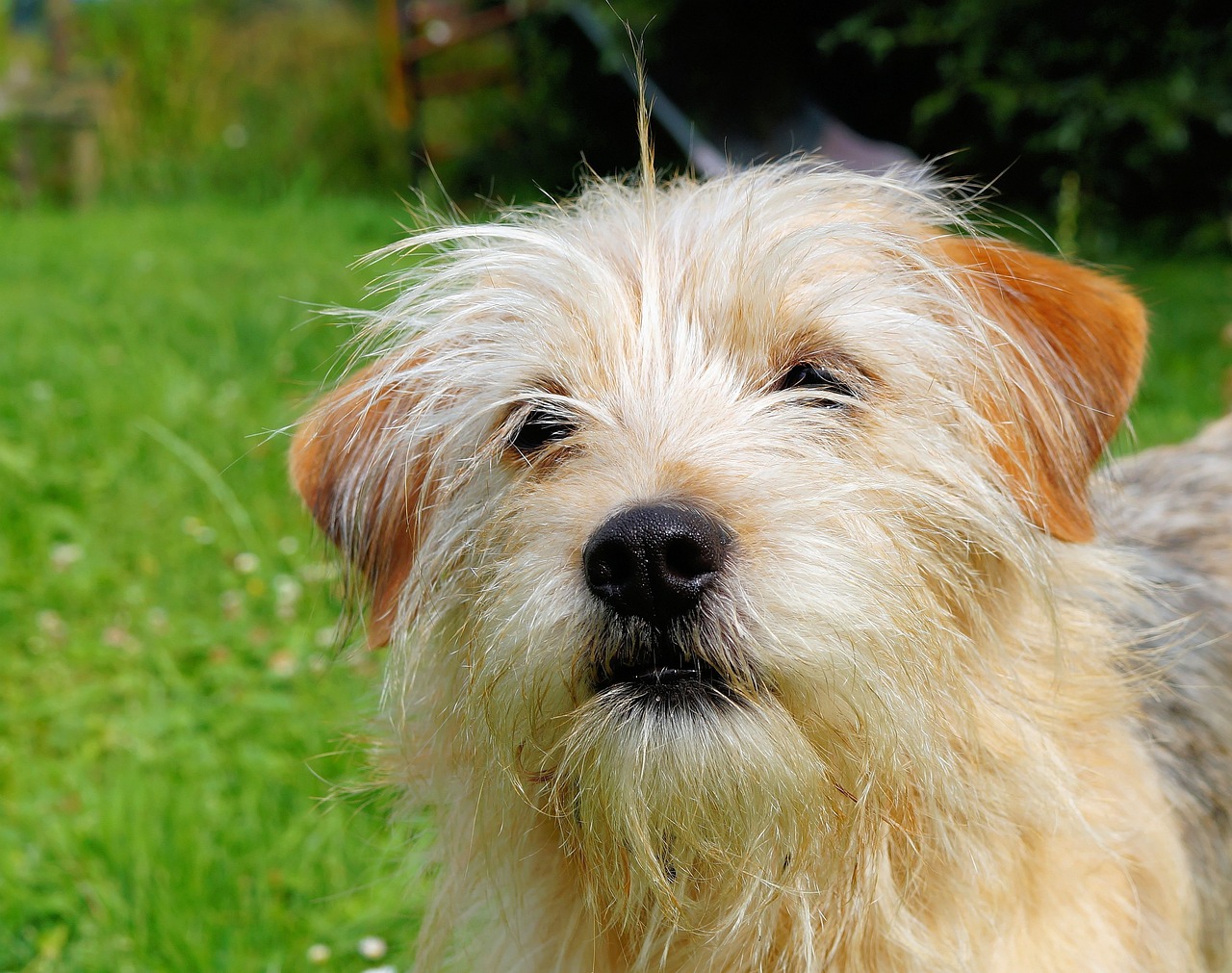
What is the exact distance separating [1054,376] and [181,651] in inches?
115

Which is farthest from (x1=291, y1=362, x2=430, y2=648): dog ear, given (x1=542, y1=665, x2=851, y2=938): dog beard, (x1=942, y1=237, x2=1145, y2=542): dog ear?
(x1=942, y1=237, x2=1145, y2=542): dog ear

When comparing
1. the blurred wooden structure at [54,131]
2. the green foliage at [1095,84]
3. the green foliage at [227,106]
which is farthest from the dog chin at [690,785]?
the blurred wooden structure at [54,131]

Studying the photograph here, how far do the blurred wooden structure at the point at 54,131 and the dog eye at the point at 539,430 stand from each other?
11.9 m

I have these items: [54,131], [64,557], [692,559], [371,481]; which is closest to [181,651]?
[64,557]

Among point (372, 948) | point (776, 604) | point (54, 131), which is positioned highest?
point (54, 131)

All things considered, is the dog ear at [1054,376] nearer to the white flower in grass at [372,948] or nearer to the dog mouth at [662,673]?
the dog mouth at [662,673]

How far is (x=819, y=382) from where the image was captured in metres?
1.96

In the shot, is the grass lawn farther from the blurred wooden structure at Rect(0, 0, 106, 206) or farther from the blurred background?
the blurred wooden structure at Rect(0, 0, 106, 206)

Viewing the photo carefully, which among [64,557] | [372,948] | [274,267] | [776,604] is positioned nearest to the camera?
[776,604]

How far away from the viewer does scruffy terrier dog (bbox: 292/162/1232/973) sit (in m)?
1.60

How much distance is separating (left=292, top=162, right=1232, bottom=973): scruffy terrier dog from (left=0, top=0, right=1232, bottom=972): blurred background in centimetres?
37

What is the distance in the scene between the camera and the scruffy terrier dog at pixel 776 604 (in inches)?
63.1

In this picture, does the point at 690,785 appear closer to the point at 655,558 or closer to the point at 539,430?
the point at 655,558

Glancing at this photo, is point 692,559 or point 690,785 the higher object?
point 692,559
